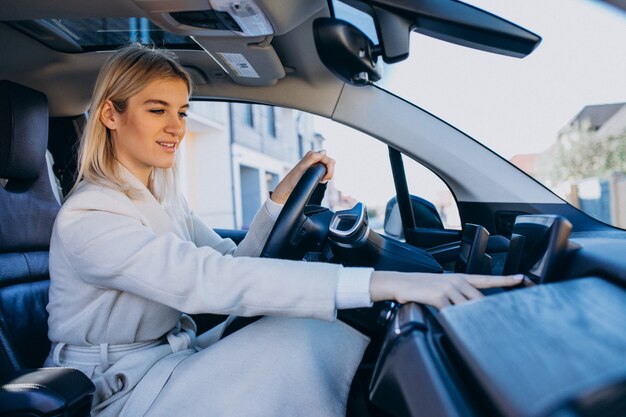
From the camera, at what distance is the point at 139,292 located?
1038 millimetres

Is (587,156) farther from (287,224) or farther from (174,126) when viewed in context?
(174,126)

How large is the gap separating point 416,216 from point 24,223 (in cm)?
154

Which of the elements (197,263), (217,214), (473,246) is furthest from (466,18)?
(217,214)

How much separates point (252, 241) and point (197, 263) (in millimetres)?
733

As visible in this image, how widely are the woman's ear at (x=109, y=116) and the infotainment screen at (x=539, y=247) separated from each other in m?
1.10

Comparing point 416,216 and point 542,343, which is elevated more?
point 542,343

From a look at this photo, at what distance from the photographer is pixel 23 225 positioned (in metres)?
1.65

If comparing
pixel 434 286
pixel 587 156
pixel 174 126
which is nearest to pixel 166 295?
pixel 434 286

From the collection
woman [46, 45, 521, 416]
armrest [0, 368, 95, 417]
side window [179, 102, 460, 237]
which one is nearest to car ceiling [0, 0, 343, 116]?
woman [46, 45, 521, 416]

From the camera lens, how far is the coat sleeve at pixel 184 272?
91cm

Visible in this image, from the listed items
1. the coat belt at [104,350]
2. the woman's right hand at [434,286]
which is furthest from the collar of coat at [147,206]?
the woman's right hand at [434,286]

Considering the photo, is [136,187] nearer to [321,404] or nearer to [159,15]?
[159,15]

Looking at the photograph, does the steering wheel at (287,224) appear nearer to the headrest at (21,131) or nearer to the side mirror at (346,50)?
the side mirror at (346,50)

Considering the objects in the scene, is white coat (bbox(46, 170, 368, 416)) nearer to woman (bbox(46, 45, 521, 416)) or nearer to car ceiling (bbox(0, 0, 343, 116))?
woman (bbox(46, 45, 521, 416))
